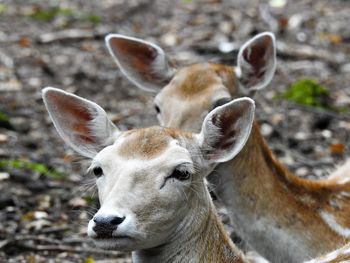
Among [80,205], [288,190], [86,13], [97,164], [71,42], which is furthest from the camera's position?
[86,13]

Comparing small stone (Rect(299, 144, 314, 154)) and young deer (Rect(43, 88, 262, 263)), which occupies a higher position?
young deer (Rect(43, 88, 262, 263))

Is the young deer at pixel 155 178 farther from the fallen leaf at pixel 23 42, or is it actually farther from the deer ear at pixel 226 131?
the fallen leaf at pixel 23 42

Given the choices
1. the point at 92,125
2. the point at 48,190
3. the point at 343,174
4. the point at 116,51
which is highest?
the point at 92,125

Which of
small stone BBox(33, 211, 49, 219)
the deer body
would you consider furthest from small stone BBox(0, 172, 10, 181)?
the deer body

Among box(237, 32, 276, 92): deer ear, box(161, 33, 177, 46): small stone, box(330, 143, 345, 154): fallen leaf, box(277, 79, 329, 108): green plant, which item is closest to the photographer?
box(237, 32, 276, 92): deer ear

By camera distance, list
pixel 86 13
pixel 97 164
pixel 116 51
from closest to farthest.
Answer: pixel 97 164 → pixel 116 51 → pixel 86 13

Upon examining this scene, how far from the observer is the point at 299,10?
12531 millimetres

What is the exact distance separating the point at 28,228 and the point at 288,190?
2.12 meters

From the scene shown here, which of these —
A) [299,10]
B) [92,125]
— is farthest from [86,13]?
[92,125]

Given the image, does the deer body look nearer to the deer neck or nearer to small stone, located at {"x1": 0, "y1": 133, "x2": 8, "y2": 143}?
the deer neck

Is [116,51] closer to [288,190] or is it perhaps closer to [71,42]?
[288,190]

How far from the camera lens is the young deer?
405 cm

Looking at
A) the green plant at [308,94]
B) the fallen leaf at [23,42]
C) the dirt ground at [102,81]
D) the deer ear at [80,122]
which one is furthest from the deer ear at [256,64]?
the fallen leaf at [23,42]

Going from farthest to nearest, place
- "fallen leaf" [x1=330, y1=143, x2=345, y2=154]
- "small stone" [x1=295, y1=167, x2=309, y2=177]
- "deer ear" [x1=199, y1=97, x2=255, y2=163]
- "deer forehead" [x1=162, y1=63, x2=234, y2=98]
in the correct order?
"fallen leaf" [x1=330, y1=143, x2=345, y2=154] → "small stone" [x1=295, y1=167, x2=309, y2=177] → "deer forehead" [x1=162, y1=63, x2=234, y2=98] → "deer ear" [x1=199, y1=97, x2=255, y2=163]
